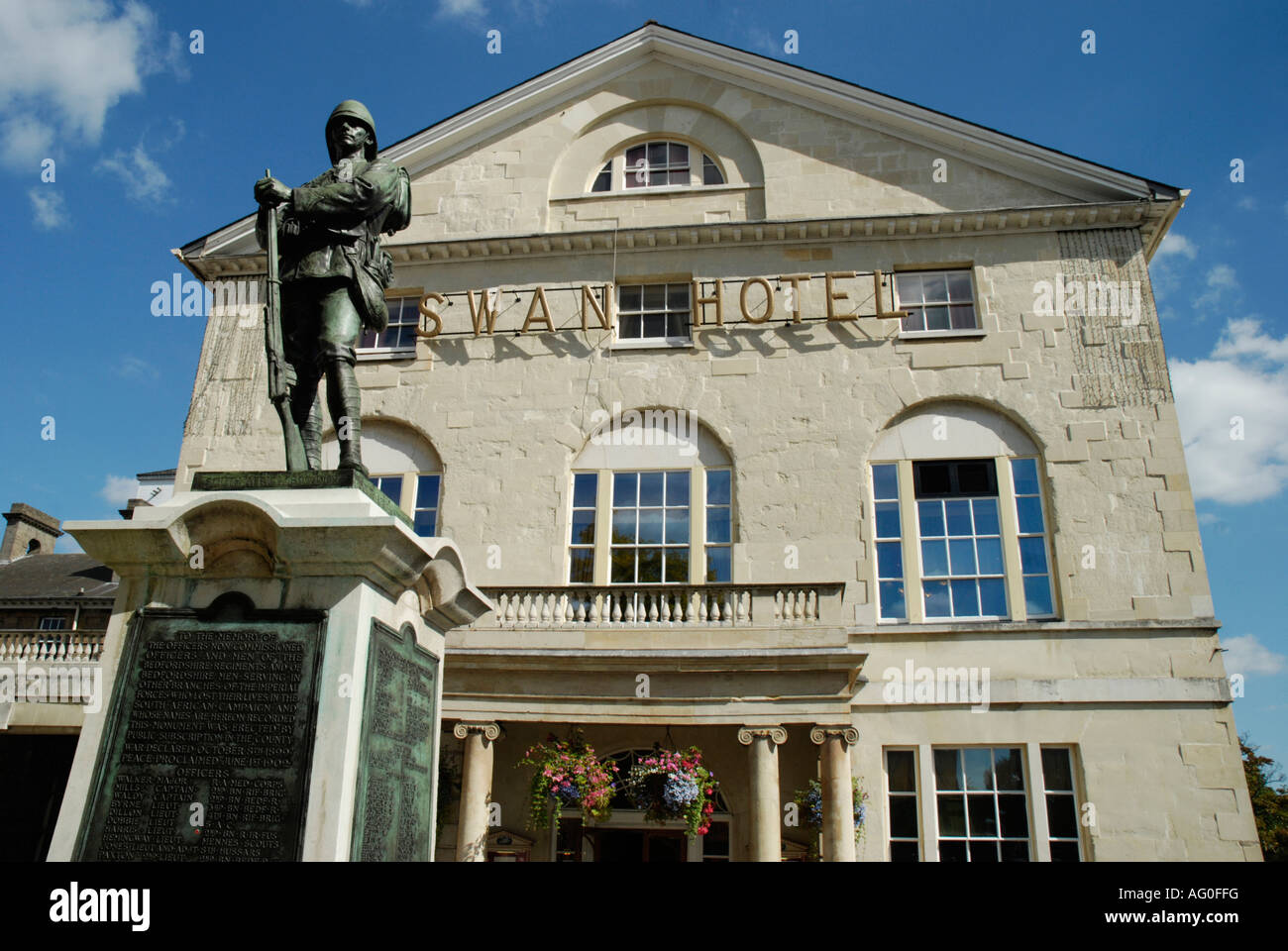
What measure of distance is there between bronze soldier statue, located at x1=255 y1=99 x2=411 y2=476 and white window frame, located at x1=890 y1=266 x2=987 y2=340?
39.2ft

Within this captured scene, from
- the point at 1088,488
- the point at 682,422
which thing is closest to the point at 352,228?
the point at 682,422

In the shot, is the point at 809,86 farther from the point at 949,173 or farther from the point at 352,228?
the point at 352,228

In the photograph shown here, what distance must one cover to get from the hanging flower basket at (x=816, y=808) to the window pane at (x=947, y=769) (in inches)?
44.9

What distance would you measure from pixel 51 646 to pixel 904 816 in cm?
1620

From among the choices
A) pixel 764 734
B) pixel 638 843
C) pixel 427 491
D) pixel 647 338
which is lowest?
pixel 638 843

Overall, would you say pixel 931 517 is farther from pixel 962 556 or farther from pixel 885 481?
pixel 885 481

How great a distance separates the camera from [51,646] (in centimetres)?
1908

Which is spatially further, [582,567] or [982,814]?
[582,567]

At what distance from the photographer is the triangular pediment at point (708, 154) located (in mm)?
17516

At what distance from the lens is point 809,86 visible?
60.2 ft

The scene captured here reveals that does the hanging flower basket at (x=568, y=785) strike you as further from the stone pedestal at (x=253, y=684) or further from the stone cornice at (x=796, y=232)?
the stone cornice at (x=796, y=232)

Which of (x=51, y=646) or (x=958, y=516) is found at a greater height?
(x=958, y=516)

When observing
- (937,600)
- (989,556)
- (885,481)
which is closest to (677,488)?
(885,481)

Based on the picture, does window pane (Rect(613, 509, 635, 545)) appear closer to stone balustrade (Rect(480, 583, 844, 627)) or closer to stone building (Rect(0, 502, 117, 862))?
stone balustrade (Rect(480, 583, 844, 627))
